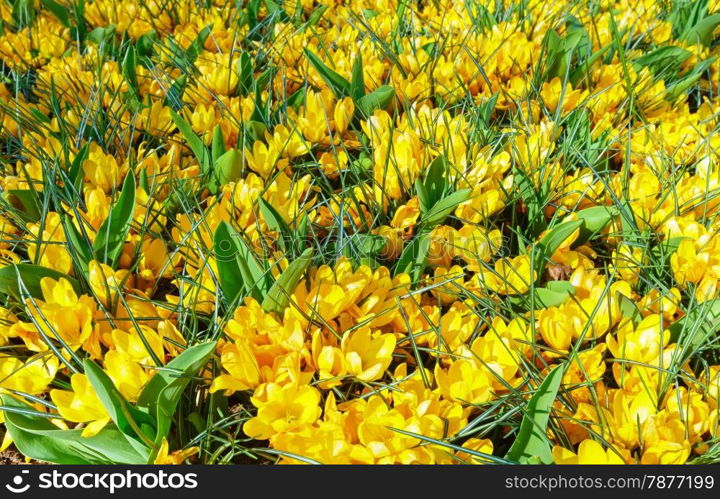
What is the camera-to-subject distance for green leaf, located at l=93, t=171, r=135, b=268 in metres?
1.30

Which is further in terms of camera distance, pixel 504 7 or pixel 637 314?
pixel 504 7

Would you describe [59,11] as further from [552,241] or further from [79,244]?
[552,241]

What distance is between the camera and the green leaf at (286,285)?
3.69 ft

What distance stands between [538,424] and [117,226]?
823 mm

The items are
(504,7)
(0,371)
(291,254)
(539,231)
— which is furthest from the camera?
(504,7)

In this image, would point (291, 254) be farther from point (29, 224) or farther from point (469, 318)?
point (29, 224)

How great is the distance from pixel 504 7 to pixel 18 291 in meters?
1.71

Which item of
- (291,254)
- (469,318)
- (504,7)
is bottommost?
(469,318)

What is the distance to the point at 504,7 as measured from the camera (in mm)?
2279

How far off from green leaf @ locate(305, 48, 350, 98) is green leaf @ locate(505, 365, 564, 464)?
1029 mm

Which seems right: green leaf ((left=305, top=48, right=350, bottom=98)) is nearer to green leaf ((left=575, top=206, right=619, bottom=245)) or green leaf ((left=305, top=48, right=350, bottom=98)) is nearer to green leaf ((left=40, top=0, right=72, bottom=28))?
green leaf ((left=575, top=206, right=619, bottom=245))

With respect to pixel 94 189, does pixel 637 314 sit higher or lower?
lower

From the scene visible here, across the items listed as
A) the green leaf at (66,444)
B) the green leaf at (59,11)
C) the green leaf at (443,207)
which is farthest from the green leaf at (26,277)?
the green leaf at (59,11)

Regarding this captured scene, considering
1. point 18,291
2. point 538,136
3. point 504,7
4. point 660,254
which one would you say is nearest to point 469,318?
point 660,254
